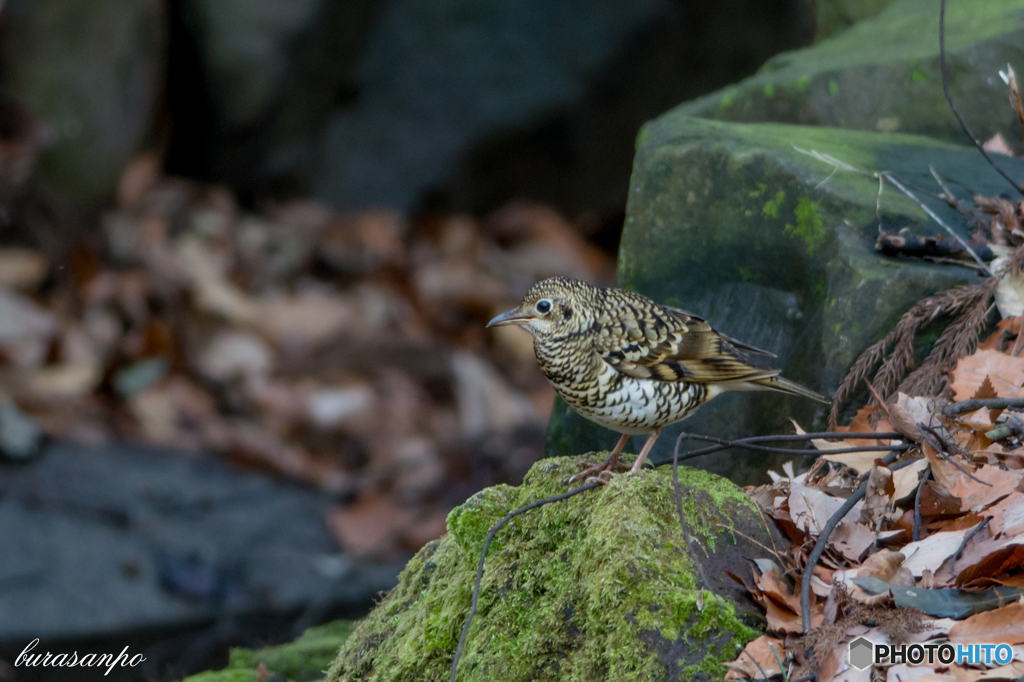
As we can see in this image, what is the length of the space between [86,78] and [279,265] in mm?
2280

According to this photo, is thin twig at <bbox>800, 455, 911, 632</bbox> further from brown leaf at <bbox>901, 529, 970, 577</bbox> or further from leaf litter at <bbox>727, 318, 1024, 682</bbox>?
brown leaf at <bbox>901, 529, 970, 577</bbox>

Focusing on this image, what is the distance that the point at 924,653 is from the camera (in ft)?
7.22

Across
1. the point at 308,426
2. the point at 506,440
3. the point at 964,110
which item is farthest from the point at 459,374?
the point at 964,110

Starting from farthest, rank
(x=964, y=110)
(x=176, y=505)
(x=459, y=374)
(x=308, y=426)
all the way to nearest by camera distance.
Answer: (x=459, y=374) → (x=308, y=426) → (x=176, y=505) → (x=964, y=110)

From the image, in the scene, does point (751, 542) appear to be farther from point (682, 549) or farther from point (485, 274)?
point (485, 274)

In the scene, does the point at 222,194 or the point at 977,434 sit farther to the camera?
the point at 222,194

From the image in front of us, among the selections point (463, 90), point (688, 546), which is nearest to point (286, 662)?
point (688, 546)

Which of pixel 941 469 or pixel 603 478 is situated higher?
pixel 603 478

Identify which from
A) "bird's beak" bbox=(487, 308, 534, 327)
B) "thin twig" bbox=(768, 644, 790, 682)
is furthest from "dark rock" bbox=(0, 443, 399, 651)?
"thin twig" bbox=(768, 644, 790, 682)

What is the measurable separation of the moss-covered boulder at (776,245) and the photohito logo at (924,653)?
4.92ft

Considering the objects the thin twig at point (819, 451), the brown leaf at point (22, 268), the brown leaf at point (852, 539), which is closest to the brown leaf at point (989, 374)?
the thin twig at point (819, 451)

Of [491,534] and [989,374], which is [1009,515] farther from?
[491,534]

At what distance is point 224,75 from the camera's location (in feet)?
27.9

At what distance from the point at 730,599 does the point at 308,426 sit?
5.29 m
